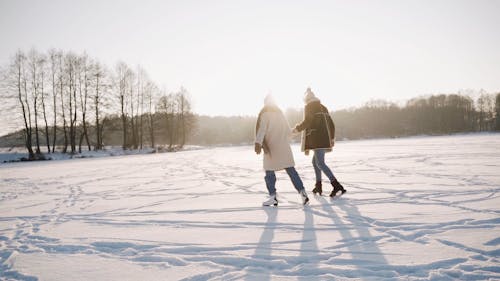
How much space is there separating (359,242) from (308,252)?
0.57 metres

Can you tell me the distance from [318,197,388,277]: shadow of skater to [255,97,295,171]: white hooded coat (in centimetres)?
104

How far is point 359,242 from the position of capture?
107 inches

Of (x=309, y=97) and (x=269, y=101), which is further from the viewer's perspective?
(x=309, y=97)

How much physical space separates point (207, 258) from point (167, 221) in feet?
4.89

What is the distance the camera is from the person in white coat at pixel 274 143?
459cm

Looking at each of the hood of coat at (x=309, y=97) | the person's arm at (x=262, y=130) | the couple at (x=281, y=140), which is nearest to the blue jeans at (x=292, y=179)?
the couple at (x=281, y=140)

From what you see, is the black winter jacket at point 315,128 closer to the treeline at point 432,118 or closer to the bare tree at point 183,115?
the bare tree at point 183,115

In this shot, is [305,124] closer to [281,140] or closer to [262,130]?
[281,140]

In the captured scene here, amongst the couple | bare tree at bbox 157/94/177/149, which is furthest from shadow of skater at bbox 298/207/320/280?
bare tree at bbox 157/94/177/149

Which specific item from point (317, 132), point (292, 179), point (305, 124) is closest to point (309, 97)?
point (305, 124)

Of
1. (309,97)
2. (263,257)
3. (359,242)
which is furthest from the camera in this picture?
(309,97)

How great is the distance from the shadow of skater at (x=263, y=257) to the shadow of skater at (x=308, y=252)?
A: 0.26 meters

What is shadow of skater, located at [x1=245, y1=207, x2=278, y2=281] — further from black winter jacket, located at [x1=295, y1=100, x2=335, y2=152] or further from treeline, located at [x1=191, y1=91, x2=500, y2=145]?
treeline, located at [x1=191, y1=91, x2=500, y2=145]

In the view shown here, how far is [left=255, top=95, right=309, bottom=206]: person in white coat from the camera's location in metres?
4.59
